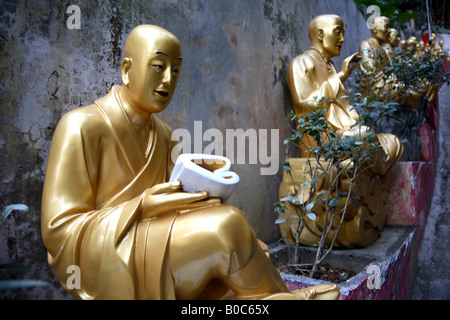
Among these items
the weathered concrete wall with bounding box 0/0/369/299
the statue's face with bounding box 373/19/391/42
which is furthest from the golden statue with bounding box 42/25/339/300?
the statue's face with bounding box 373/19/391/42

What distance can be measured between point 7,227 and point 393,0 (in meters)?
11.8

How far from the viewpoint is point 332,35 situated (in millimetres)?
3625

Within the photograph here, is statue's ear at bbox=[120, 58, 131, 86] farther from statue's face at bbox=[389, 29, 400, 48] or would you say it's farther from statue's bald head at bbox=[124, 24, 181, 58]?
statue's face at bbox=[389, 29, 400, 48]

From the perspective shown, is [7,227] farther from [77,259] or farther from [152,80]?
[152,80]

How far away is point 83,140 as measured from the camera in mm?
1465

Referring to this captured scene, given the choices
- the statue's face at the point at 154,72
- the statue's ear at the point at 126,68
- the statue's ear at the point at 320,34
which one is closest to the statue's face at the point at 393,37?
the statue's ear at the point at 320,34

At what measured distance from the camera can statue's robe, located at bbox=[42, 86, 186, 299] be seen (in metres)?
1.26

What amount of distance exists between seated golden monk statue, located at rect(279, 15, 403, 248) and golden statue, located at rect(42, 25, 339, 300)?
5.33ft

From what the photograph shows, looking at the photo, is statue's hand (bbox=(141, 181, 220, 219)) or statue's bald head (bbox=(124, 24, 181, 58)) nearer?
statue's hand (bbox=(141, 181, 220, 219))

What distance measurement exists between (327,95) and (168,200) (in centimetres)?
245

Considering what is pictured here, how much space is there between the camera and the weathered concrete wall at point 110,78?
5.83ft

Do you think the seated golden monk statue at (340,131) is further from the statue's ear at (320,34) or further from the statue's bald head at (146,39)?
the statue's bald head at (146,39)

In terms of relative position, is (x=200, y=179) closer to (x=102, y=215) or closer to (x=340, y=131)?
(x=102, y=215)

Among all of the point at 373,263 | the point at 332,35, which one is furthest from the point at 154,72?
the point at 332,35
